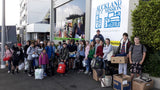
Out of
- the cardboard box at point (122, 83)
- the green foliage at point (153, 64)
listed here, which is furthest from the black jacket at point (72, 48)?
the green foliage at point (153, 64)

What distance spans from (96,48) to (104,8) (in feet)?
9.65

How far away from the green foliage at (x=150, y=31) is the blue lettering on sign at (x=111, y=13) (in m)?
1.79

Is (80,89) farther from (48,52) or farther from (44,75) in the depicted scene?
(48,52)

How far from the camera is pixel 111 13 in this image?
745cm

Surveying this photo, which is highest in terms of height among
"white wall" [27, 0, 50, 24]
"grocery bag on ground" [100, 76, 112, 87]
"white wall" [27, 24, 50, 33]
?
"white wall" [27, 0, 50, 24]

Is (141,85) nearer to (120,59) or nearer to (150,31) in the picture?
(120,59)

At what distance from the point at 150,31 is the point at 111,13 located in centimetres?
302

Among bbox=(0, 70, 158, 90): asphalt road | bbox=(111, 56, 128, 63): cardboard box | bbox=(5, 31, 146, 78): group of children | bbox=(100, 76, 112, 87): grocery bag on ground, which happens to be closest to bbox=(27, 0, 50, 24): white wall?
bbox=(5, 31, 146, 78): group of children

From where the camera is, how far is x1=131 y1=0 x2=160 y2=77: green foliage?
4.71m

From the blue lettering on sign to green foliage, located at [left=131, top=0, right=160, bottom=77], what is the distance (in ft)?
5.87

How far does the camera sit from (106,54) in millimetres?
5918

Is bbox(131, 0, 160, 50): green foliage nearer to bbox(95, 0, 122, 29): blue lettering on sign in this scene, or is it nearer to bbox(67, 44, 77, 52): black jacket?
bbox(95, 0, 122, 29): blue lettering on sign

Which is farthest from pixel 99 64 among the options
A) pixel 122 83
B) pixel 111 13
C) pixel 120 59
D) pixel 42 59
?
pixel 111 13

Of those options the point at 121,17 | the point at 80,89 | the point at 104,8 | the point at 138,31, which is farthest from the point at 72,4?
the point at 80,89
